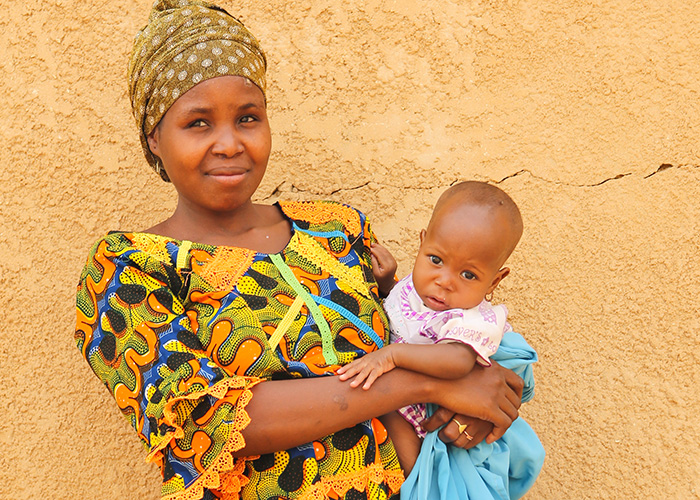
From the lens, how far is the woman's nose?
1.91m

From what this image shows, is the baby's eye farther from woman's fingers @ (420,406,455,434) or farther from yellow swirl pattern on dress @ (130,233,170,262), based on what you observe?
yellow swirl pattern on dress @ (130,233,170,262)

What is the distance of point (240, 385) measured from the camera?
5.42 feet

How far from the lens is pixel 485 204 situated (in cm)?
187

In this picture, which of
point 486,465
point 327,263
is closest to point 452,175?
point 327,263

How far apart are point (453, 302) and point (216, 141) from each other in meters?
0.75

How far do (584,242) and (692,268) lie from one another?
15.0 inches

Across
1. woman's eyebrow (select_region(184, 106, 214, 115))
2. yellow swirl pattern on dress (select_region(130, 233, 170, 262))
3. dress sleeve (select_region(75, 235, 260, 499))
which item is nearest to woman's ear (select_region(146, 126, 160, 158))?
woman's eyebrow (select_region(184, 106, 214, 115))

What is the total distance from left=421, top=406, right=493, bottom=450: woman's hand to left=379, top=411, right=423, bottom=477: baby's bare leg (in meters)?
0.07

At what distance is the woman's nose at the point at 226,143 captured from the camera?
191 cm

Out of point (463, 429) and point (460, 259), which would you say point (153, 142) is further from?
point (463, 429)

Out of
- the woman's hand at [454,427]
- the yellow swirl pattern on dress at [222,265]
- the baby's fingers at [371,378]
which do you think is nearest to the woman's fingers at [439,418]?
the woman's hand at [454,427]

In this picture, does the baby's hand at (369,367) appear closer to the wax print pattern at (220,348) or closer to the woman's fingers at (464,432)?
the wax print pattern at (220,348)

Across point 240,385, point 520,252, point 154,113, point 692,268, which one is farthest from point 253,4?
point 692,268

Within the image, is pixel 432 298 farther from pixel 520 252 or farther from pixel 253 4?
pixel 253 4
